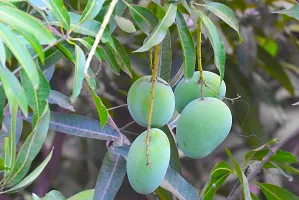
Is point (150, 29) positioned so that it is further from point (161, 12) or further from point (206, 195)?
point (206, 195)

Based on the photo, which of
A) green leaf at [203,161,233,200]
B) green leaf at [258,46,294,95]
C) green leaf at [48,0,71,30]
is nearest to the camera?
green leaf at [48,0,71,30]

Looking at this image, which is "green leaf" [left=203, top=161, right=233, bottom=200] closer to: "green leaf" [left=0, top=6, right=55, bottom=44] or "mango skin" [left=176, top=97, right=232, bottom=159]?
"mango skin" [left=176, top=97, right=232, bottom=159]

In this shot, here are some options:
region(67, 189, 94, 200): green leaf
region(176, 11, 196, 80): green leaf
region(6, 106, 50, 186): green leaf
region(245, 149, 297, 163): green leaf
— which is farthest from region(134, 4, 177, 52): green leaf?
region(245, 149, 297, 163): green leaf

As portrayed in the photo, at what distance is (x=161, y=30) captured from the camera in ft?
2.14

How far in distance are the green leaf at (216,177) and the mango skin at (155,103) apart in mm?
271

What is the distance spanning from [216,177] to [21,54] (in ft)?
1.83

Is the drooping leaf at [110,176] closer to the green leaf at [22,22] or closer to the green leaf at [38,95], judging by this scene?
the green leaf at [38,95]

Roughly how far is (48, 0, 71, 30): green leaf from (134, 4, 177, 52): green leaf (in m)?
0.07

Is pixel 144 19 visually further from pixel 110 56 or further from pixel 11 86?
pixel 11 86

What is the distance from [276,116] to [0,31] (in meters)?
1.34

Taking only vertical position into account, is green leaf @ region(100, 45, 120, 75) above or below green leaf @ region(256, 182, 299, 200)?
above

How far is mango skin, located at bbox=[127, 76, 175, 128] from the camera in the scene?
0.71 m

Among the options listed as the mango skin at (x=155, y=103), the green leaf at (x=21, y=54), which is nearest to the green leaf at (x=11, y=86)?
the green leaf at (x=21, y=54)

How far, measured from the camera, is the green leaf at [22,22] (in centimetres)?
52
